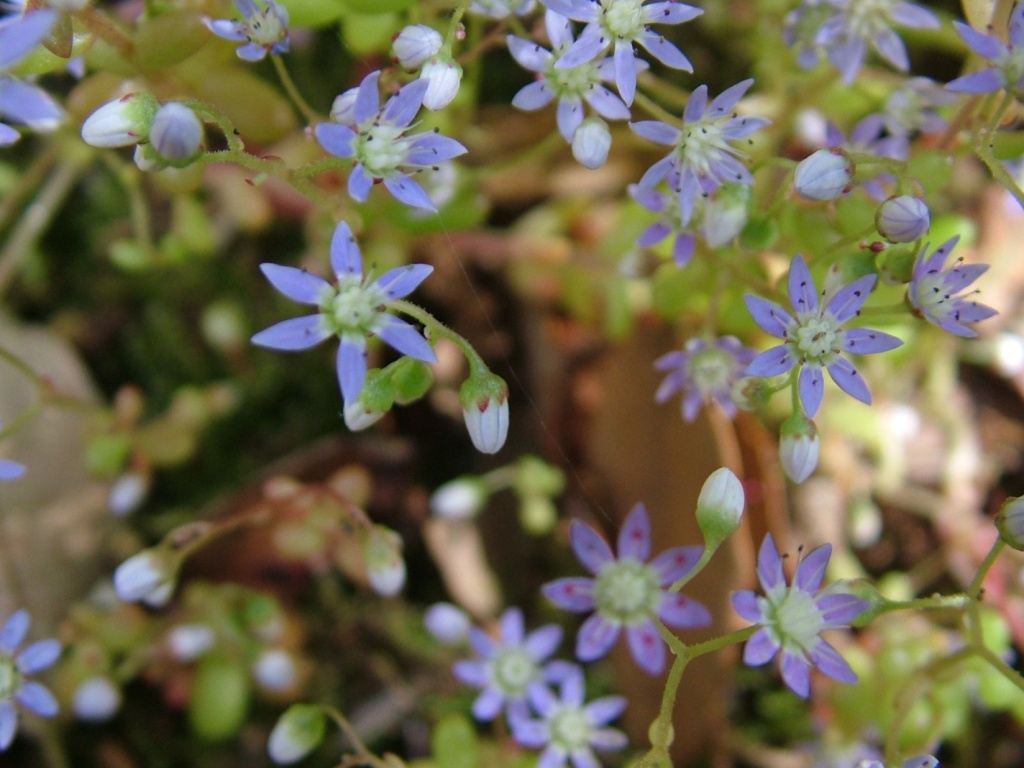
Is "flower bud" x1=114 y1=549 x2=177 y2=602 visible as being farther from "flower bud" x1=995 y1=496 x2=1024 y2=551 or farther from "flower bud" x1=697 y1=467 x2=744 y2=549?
"flower bud" x1=995 y1=496 x2=1024 y2=551

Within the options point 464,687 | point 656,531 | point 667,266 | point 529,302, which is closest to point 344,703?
point 464,687

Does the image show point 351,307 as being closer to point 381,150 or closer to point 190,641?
point 381,150

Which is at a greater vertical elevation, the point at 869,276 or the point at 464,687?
the point at 869,276

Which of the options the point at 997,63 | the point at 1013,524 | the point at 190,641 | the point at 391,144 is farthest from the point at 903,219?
the point at 190,641

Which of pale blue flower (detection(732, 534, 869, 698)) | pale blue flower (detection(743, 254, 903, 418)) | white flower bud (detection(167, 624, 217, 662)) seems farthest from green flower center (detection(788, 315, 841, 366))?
white flower bud (detection(167, 624, 217, 662))

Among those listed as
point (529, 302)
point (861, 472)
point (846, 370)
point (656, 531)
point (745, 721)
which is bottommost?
point (745, 721)

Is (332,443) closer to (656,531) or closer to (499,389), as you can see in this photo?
(656,531)

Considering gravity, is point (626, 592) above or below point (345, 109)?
below
